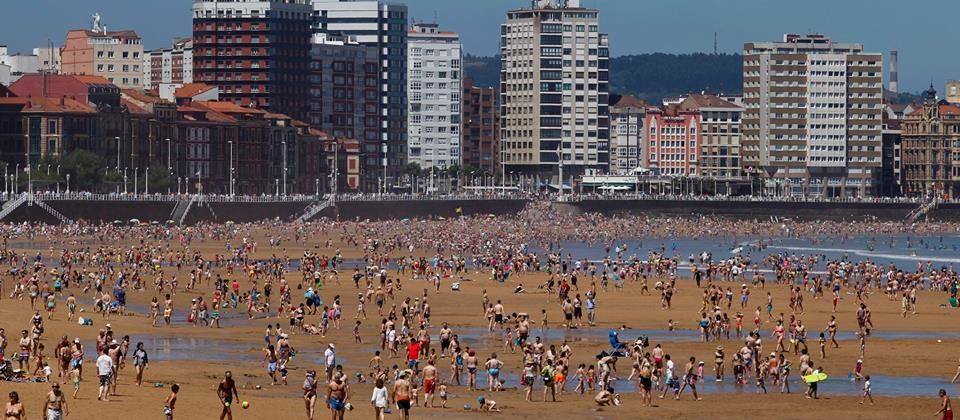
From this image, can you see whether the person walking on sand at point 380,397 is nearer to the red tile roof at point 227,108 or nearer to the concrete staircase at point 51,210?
the concrete staircase at point 51,210

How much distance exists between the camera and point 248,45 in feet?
632

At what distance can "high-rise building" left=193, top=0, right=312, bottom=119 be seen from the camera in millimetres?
191000

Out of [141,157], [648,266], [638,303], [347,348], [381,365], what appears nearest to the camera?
[381,365]

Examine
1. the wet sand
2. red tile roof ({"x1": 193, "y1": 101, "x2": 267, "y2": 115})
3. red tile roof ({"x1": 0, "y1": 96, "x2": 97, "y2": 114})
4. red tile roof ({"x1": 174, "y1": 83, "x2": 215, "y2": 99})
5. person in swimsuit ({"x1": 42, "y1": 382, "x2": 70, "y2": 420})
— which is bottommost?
the wet sand

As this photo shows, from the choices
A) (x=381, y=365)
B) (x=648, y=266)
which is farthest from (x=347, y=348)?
(x=648, y=266)

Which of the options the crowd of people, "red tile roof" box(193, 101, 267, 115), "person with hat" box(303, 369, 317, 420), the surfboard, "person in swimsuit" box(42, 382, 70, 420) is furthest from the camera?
"red tile roof" box(193, 101, 267, 115)

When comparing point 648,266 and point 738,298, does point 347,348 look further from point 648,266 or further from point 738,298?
point 648,266

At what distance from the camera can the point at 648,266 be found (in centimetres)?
8938

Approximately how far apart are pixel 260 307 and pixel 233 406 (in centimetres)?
2548

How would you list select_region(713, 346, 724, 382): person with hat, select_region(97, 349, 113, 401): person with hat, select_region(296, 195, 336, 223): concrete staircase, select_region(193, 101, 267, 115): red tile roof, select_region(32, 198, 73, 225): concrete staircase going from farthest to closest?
select_region(193, 101, 267, 115): red tile roof
select_region(296, 195, 336, 223): concrete staircase
select_region(32, 198, 73, 225): concrete staircase
select_region(713, 346, 724, 382): person with hat
select_region(97, 349, 113, 401): person with hat

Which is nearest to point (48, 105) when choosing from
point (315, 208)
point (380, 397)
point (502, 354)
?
point (315, 208)

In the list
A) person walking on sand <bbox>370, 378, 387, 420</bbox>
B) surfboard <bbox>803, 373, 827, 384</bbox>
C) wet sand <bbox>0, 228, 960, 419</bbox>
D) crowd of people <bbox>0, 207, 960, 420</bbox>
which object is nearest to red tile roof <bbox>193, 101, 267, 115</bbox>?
crowd of people <bbox>0, 207, 960, 420</bbox>

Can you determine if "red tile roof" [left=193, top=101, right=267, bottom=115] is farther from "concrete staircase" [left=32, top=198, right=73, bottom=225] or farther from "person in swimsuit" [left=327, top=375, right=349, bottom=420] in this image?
"person in swimsuit" [left=327, top=375, right=349, bottom=420]

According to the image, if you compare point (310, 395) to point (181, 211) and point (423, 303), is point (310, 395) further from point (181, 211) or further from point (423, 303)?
point (181, 211)
